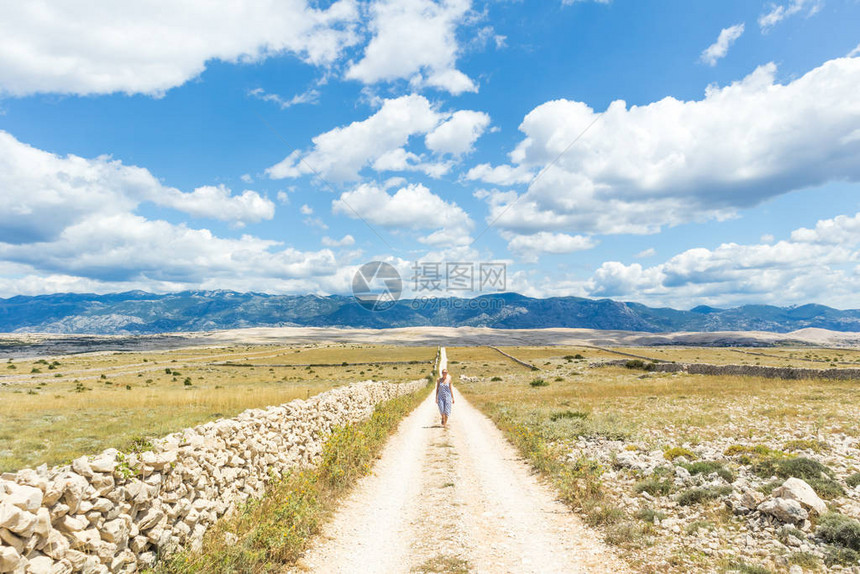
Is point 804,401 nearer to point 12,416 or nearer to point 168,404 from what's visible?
point 168,404

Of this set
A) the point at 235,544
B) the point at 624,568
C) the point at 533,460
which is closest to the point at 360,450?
the point at 533,460

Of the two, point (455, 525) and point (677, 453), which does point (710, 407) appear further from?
point (455, 525)

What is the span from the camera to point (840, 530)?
7352 mm

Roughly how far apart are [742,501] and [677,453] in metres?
4.46

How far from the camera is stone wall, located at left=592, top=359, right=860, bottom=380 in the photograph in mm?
35400

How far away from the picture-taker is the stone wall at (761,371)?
1394 inches

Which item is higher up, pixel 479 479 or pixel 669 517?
pixel 669 517

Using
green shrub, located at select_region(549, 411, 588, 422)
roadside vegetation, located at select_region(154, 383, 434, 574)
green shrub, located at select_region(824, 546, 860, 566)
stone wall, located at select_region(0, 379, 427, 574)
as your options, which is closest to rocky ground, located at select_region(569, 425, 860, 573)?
green shrub, located at select_region(824, 546, 860, 566)

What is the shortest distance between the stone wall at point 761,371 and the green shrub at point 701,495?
3651cm

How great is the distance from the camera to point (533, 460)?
15141mm

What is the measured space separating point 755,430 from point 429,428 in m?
14.4

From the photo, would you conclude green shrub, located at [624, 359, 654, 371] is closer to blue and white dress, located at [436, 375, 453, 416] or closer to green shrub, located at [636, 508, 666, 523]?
blue and white dress, located at [436, 375, 453, 416]

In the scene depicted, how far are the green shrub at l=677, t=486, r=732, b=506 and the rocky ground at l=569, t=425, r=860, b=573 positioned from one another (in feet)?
0.07

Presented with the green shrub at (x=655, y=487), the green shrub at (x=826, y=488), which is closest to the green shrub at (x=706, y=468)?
the green shrub at (x=655, y=487)
